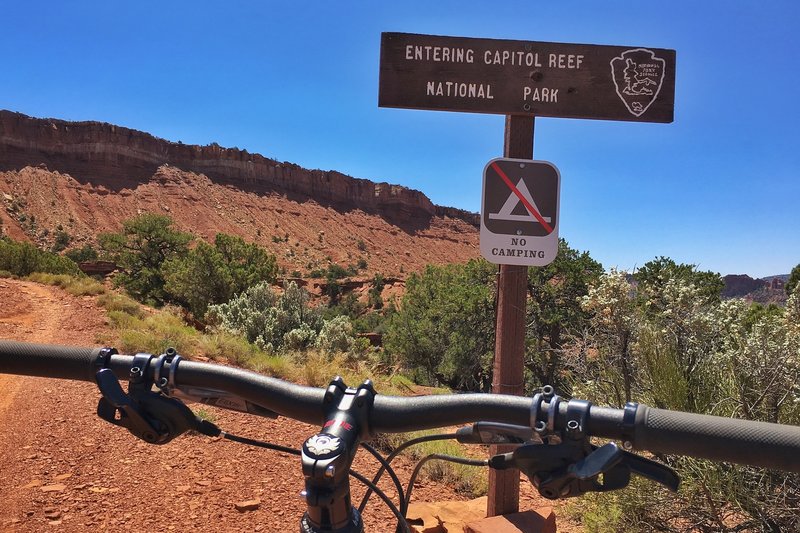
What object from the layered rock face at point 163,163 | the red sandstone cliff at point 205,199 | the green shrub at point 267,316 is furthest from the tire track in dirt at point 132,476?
the layered rock face at point 163,163

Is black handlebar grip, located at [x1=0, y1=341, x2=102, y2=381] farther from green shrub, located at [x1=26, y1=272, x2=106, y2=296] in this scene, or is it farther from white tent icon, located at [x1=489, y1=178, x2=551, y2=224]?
green shrub, located at [x1=26, y1=272, x2=106, y2=296]

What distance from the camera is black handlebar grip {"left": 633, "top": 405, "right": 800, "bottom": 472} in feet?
2.98

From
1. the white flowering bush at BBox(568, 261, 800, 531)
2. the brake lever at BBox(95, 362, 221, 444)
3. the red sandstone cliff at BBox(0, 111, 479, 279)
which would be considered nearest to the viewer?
the brake lever at BBox(95, 362, 221, 444)

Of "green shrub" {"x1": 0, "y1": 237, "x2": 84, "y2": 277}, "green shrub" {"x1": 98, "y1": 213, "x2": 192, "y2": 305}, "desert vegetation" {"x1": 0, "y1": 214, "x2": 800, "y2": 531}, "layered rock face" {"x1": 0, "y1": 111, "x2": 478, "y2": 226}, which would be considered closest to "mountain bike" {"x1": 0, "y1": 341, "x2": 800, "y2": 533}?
"desert vegetation" {"x1": 0, "y1": 214, "x2": 800, "y2": 531}

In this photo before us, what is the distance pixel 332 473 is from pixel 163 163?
77122mm

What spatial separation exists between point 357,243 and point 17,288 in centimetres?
6176

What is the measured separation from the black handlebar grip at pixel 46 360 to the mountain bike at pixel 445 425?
0.03 metres

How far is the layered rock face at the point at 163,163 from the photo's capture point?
6081 centimetres

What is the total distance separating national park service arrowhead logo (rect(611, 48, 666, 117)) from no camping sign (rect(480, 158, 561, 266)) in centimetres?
54

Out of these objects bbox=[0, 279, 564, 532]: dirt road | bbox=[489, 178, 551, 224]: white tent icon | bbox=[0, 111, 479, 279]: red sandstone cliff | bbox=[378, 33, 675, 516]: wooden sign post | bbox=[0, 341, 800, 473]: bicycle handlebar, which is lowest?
bbox=[0, 279, 564, 532]: dirt road

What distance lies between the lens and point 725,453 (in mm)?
921

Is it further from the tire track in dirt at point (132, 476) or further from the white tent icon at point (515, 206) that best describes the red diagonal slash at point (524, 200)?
the tire track in dirt at point (132, 476)

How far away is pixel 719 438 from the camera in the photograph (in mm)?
933

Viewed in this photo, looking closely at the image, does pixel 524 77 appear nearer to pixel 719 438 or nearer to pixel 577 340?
pixel 719 438
